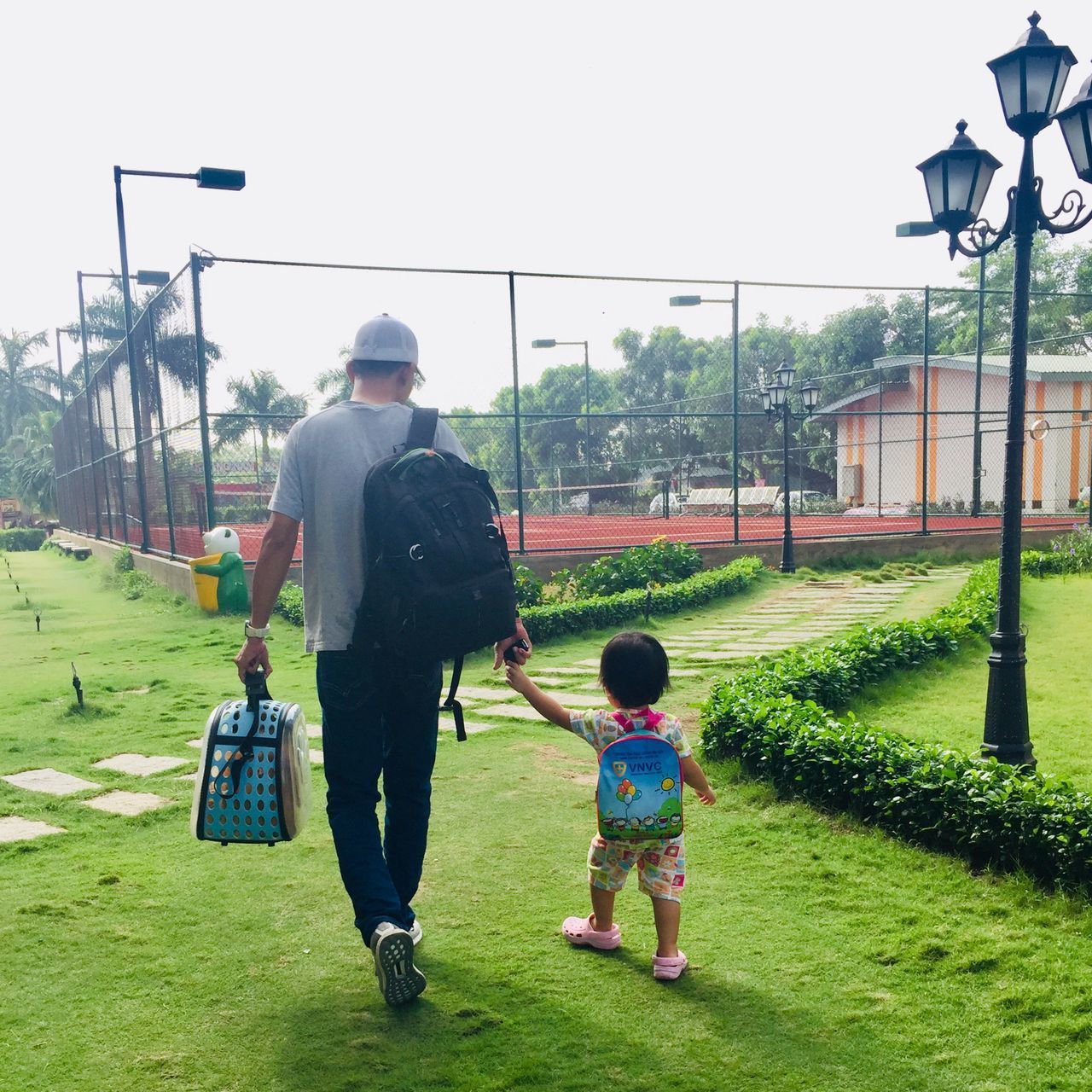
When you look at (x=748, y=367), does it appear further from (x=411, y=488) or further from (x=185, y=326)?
(x=411, y=488)

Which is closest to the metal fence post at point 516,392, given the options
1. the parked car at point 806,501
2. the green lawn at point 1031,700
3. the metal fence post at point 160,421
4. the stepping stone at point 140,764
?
the metal fence post at point 160,421

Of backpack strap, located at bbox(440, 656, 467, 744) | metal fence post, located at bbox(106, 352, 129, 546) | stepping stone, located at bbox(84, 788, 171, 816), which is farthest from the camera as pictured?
metal fence post, located at bbox(106, 352, 129, 546)

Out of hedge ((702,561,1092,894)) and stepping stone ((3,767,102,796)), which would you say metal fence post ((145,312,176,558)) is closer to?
stepping stone ((3,767,102,796))

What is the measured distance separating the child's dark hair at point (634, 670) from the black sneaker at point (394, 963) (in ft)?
2.77

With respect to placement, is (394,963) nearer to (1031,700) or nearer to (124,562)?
(1031,700)

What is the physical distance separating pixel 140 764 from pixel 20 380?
64493 mm

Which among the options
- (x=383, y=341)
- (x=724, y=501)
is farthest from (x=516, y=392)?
(x=724, y=501)

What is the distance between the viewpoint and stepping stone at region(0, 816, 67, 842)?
3926mm

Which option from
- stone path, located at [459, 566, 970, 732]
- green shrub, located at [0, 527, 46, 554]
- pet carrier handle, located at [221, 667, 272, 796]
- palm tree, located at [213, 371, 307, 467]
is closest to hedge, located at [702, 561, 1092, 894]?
stone path, located at [459, 566, 970, 732]

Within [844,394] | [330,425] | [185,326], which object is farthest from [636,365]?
[330,425]

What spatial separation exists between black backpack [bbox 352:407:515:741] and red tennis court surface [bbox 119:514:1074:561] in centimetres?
1021

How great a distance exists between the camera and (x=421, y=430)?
109 inches

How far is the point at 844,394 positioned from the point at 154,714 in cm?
3022

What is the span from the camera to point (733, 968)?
9.07 ft
